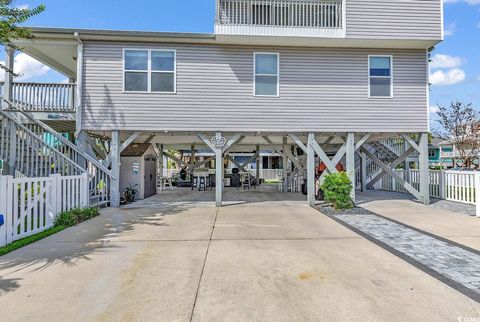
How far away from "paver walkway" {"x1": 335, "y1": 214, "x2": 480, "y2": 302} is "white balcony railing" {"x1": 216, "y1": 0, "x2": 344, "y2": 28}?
21.7ft

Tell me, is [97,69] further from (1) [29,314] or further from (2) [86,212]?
(1) [29,314]

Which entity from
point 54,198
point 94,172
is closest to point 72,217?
point 54,198

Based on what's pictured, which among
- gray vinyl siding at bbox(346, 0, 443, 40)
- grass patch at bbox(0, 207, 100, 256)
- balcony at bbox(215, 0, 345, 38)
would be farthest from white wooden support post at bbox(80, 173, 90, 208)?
gray vinyl siding at bbox(346, 0, 443, 40)

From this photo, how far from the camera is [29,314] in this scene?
2.82 m

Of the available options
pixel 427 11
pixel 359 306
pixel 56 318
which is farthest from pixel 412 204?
pixel 56 318

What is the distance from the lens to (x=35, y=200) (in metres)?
5.95

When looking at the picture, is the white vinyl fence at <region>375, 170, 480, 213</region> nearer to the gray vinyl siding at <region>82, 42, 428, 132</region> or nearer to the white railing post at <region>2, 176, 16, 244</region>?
the gray vinyl siding at <region>82, 42, 428, 132</region>

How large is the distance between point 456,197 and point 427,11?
21.0 ft

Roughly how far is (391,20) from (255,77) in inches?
186

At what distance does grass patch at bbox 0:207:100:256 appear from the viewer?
4988 mm

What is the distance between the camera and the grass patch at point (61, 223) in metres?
4.99

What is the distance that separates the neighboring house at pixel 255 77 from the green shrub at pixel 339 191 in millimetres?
1227

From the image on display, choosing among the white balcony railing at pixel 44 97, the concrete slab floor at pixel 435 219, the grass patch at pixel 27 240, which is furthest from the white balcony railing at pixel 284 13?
the grass patch at pixel 27 240

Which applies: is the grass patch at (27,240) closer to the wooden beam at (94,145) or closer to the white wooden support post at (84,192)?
the white wooden support post at (84,192)
